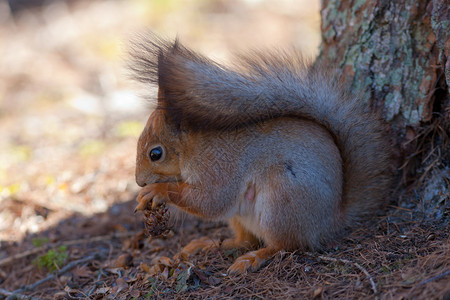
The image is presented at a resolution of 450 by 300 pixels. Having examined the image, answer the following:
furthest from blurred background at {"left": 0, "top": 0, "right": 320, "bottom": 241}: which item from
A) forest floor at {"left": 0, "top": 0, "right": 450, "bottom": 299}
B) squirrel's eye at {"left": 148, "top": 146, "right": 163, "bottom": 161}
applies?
squirrel's eye at {"left": 148, "top": 146, "right": 163, "bottom": 161}

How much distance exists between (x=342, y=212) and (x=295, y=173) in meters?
0.50

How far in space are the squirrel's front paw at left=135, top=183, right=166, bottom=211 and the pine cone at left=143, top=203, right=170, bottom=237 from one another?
0.04 metres

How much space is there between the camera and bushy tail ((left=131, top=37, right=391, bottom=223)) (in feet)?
7.10

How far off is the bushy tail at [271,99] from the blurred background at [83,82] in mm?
153

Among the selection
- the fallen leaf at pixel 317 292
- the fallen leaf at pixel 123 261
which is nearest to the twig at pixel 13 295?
the fallen leaf at pixel 123 261

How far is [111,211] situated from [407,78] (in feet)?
7.98

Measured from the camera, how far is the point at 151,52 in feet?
7.07

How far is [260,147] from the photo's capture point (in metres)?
2.39

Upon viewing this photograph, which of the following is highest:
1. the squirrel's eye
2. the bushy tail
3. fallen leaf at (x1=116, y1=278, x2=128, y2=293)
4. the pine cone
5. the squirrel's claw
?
the bushy tail

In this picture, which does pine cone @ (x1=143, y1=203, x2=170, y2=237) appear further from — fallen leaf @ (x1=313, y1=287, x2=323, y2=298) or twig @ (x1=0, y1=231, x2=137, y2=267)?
fallen leaf @ (x1=313, y1=287, x2=323, y2=298)

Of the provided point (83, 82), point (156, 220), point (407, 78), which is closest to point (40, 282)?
point (156, 220)

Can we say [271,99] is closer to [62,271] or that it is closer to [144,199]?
[144,199]

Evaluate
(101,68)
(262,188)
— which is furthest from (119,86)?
(262,188)

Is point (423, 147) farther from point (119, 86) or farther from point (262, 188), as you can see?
point (119, 86)
